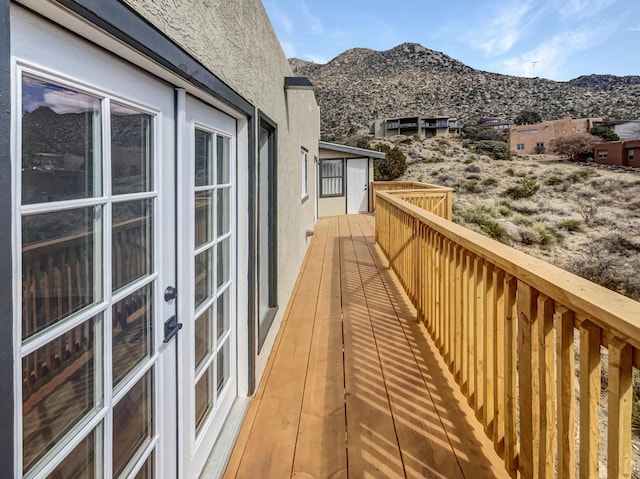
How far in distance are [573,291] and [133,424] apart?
1.53 m

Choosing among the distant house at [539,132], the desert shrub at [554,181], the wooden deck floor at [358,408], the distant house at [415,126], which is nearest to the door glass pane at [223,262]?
the wooden deck floor at [358,408]

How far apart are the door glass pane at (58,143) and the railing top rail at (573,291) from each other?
1476mm

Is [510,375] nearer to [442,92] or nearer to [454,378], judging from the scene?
[454,378]

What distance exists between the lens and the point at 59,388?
3.18 ft

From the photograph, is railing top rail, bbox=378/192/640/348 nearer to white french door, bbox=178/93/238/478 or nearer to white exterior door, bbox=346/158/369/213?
white french door, bbox=178/93/238/478

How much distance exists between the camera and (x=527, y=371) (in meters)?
1.63

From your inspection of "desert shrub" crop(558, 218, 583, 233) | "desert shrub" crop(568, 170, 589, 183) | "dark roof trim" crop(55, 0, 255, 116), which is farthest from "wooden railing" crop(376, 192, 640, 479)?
"desert shrub" crop(568, 170, 589, 183)

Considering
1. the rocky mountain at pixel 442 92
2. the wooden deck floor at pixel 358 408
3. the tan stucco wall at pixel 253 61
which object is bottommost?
the wooden deck floor at pixel 358 408

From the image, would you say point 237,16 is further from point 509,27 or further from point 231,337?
point 509,27

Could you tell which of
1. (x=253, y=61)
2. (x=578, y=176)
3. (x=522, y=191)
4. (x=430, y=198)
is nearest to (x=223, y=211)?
(x=253, y=61)

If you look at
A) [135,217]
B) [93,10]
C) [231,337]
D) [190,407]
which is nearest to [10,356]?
[135,217]

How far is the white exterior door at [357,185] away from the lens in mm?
13688

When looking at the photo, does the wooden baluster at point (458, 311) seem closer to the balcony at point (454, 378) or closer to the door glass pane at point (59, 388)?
the balcony at point (454, 378)

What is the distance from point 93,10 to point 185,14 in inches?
24.1
